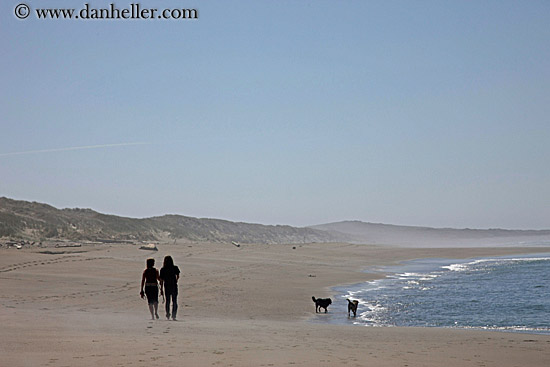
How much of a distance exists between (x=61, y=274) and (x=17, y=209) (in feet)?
138

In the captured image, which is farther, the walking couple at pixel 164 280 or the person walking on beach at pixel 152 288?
the walking couple at pixel 164 280

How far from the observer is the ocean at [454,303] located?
1631cm

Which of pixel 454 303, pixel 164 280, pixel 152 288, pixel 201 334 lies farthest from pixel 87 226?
pixel 201 334

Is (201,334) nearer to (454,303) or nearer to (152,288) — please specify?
(152,288)

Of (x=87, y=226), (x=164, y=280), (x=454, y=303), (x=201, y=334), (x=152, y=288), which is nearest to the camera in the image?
(x=201, y=334)

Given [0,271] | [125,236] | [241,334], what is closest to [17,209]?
→ [125,236]

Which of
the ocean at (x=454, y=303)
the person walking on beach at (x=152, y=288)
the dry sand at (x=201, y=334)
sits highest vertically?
the person walking on beach at (x=152, y=288)

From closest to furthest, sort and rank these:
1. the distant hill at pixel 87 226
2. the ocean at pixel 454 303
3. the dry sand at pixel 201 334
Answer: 1. the dry sand at pixel 201 334
2. the ocean at pixel 454 303
3. the distant hill at pixel 87 226

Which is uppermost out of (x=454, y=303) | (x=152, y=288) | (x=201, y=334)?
(x=152, y=288)

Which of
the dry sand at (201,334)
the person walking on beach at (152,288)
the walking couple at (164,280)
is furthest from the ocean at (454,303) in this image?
the person walking on beach at (152,288)

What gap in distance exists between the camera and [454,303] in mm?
20438

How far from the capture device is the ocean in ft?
53.5

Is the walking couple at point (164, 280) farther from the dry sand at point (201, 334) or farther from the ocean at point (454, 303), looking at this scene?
the ocean at point (454, 303)

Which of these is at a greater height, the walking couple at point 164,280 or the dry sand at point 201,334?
the walking couple at point 164,280
